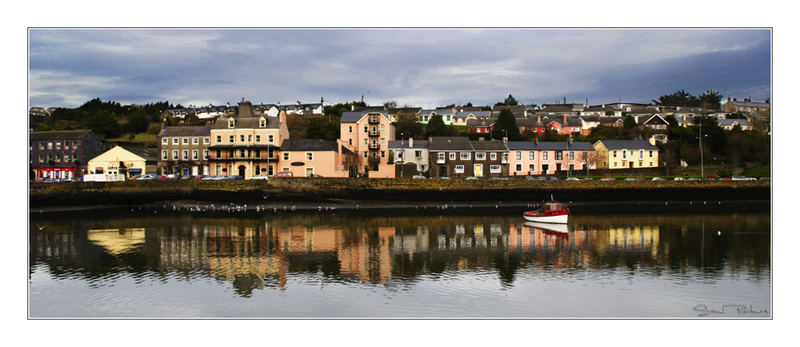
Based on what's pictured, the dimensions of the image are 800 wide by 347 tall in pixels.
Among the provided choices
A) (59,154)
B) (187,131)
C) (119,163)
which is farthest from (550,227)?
(59,154)

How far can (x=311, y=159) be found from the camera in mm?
59000

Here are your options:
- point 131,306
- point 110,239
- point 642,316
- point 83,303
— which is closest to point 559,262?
point 642,316

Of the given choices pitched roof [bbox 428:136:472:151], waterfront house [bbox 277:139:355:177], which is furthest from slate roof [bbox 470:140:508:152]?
waterfront house [bbox 277:139:355:177]

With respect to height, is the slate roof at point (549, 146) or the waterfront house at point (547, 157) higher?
the slate roof at point (549, 146)

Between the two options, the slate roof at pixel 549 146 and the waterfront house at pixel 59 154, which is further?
the slate roof at pixel 549 146

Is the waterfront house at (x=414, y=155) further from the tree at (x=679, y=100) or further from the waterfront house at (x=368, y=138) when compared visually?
the tree at (x=679, y=100)

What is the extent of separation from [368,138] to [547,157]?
21.7m

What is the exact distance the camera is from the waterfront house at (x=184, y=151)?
62969mm

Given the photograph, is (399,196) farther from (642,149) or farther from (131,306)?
(642,149)

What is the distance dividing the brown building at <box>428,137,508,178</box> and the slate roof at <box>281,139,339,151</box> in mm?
11855

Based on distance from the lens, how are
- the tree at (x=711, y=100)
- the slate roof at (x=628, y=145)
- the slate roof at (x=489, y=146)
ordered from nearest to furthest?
the slate roof at (x=489, y=146) < the slate roof at (x=628, y=145) < the tree at (x=711, y=100)

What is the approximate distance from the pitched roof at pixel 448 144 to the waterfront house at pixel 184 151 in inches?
1001

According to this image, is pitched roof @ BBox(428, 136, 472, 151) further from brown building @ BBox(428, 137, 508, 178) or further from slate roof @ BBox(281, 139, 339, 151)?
slate roof @ BBox(281, 139, 339, 151)

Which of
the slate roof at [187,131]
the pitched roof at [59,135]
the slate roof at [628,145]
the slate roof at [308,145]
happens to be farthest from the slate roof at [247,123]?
the slate roof at [628,145]
